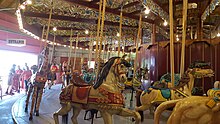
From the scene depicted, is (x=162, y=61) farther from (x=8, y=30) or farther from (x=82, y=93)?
(x=8, y=30)

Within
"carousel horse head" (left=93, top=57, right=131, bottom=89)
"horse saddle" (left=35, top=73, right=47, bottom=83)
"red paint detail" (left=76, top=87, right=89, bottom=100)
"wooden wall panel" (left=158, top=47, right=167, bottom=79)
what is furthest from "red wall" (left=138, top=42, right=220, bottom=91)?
"horse saddle" (left=35, top=73, right=47, bottom=83)

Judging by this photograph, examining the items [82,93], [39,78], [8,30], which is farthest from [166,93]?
[8,30]

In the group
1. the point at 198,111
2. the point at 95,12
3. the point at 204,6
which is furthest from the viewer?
the point at 204,6

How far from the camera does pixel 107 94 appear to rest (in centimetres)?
240

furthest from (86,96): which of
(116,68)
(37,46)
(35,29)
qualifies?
(37,46)

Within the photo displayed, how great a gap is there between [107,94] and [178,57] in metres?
4.86

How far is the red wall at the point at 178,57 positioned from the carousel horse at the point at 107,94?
12.5 ft

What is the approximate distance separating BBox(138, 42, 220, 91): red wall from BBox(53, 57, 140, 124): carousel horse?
3800 mm

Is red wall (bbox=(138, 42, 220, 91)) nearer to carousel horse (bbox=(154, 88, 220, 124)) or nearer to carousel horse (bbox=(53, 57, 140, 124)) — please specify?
carousel horse (bbox=(53, 57, 140, 124))

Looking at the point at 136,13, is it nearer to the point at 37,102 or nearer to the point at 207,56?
the point at 207,56

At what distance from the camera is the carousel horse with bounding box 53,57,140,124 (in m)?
2.38

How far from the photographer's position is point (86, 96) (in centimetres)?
252

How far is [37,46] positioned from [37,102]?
9.07 m

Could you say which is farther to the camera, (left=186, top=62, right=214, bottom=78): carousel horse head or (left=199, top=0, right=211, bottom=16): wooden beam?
(left=199, top=0, right=211, bottom=16): wooden beam
